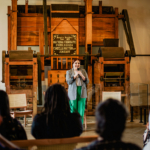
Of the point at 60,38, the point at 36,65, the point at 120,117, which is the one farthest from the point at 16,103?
the point at 120,117

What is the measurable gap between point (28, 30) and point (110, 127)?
5.87 meters

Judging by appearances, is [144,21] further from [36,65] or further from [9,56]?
[9,56]

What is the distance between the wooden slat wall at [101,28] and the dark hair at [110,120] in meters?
5.71

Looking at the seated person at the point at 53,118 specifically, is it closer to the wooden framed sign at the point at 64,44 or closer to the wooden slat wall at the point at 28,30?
the wooden framed sign at the point at 64,44

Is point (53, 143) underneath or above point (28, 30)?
underneath

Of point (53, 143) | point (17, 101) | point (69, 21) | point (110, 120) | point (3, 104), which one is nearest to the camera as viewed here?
point (110, 120)

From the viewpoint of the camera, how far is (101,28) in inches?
264

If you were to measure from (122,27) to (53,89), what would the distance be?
5.69 m

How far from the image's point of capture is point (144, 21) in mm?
7016

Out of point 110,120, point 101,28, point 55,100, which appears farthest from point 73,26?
point 110,120

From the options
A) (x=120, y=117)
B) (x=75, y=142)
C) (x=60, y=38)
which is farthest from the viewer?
(x=60, y=38)

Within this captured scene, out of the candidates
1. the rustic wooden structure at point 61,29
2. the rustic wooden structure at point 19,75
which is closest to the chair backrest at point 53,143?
the rustic wooden structure at point 19,75

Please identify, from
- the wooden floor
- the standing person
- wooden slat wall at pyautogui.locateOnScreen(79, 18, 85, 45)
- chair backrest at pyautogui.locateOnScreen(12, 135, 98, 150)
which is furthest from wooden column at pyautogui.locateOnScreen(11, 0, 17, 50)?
chair backrest at pyautogui.locateOnScreen(12, 135, 98, 150)

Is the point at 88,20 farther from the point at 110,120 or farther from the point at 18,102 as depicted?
the point at 110,120
